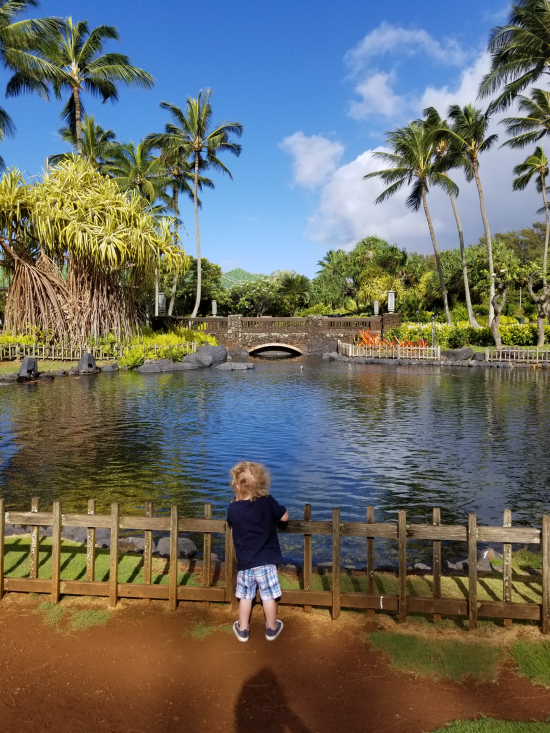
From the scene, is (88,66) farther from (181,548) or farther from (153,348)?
(181,548)

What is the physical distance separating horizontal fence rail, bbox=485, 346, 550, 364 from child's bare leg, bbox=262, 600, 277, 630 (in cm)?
3217

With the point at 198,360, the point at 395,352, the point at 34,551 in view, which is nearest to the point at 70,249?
the point at 198,360

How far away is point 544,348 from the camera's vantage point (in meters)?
35.7

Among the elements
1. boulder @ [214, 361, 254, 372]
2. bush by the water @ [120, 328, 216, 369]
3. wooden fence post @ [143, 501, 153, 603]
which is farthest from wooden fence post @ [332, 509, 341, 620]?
boulder @ [214, 361, 254, 372]

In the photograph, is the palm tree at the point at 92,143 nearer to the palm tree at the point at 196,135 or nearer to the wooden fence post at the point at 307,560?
the palm tree at the point at 196,135

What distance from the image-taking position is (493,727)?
3775mm

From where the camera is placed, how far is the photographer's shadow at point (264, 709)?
3852 mm

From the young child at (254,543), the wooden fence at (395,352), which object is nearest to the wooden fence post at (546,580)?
the young child at (254,543)

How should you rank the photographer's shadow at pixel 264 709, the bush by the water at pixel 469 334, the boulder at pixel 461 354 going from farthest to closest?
1. the bush by the water at pixel 469 334
2. the boulder at pixel 461 354
3. the photographer's shadow at pixel 264 709

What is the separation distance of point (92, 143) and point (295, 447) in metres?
36.7

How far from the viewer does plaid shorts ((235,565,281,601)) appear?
193 inches

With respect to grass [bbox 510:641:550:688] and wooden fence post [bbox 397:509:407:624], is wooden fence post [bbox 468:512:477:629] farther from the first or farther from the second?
wooden fence post [bbox 397:509:407:624]

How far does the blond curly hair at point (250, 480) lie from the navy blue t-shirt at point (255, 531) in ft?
0.20

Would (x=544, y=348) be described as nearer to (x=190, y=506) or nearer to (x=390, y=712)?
(x=190, y=506)
